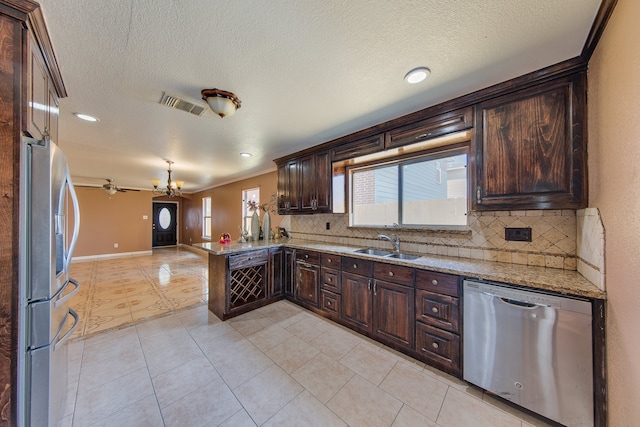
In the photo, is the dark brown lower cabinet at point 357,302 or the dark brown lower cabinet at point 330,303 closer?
the dark brown lower cabinet at point 357,302

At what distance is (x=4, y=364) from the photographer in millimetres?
977

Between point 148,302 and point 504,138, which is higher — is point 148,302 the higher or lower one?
the lower one

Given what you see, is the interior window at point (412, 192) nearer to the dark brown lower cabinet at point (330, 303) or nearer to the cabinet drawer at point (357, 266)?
the cabinet drawer at point (357, 266)

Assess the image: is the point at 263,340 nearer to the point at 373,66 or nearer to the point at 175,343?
the point at 175,343

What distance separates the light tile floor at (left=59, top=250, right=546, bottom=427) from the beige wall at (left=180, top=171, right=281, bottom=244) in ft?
8.95

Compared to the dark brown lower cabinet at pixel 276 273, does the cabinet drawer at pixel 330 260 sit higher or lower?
higher

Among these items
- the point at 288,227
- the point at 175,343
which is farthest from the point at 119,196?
the point at 175,343

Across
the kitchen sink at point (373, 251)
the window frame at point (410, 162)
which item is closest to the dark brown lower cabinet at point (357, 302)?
the kitchen sink at point (373, 251)

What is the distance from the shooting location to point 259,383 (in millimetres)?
1787

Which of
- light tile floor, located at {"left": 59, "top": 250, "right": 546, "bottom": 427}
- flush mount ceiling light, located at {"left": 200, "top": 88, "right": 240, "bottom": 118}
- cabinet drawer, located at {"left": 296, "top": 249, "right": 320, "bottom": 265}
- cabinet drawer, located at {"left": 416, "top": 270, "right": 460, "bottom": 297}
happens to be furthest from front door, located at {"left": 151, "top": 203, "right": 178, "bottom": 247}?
cabinet drawer, located at {"left": 416, "top": 270, "right": 460, "bottom": 297}

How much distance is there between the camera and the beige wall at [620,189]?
0.95 m

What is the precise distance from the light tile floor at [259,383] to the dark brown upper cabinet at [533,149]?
1509 millimetres

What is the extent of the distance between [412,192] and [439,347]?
5.43ft

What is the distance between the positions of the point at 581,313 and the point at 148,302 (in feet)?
15.7
